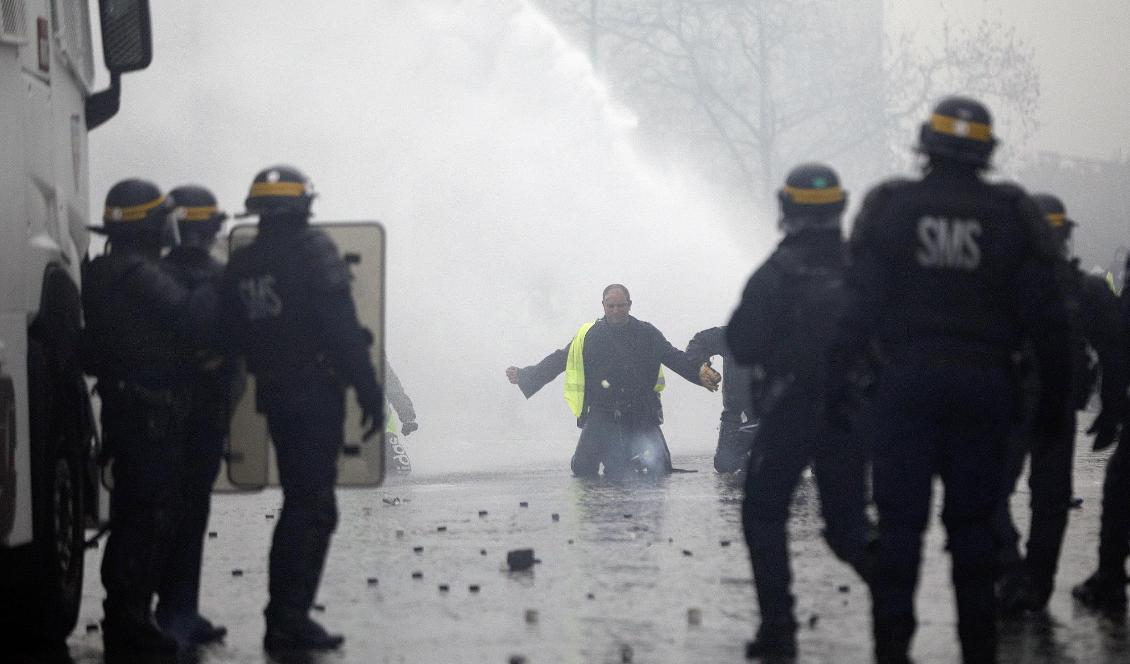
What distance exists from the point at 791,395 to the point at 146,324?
225 cm

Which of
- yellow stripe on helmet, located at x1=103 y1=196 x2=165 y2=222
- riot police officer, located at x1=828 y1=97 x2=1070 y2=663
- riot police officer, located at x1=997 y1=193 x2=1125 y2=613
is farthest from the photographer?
riot police officer, located at x1=997 y1=193 x2=1125 y2=613

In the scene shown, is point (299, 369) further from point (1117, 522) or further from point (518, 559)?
point (1117, 522)

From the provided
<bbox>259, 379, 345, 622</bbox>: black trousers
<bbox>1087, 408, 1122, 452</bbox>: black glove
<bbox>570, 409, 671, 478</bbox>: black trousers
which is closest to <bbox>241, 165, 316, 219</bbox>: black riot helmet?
<bbox>259, 379, 345, 622</bbox>: black trousers

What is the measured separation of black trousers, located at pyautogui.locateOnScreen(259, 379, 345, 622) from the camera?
273 inches

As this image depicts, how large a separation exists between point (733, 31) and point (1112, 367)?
3038cm

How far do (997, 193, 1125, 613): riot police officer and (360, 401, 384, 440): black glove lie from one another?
2394mm

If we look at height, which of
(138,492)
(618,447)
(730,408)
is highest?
(138,492)

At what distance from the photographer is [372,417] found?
6.98 meters

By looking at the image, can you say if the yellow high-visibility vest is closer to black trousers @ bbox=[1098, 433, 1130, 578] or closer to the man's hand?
the man's hand

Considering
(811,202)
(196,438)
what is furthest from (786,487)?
(196,438)

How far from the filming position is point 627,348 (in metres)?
15.9

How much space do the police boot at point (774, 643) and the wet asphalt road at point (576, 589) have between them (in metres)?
0.07

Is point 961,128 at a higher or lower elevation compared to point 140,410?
higher

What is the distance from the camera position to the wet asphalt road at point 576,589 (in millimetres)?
6949
